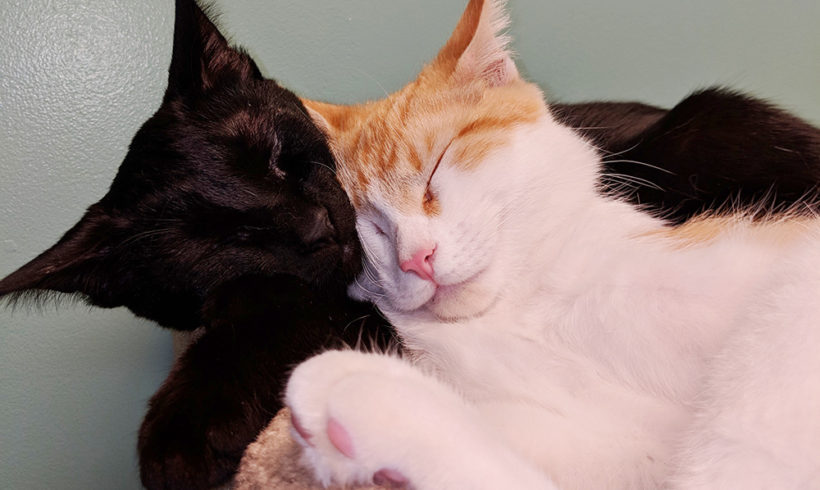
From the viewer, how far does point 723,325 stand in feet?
2.29

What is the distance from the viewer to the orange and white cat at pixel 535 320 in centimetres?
55

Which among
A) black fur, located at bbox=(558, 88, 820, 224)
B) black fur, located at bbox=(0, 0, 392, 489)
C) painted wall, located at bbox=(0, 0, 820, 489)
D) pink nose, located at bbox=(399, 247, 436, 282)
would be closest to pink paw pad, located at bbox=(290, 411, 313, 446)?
black fur, located at bbox=(0, 0, 392, 489)

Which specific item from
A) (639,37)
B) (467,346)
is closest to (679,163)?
(467,346)

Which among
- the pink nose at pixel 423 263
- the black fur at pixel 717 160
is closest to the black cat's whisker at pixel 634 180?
the black fur at pixel 717 160

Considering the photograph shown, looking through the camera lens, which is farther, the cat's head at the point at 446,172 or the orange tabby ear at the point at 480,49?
the orange tabby ear at the point at 480,49

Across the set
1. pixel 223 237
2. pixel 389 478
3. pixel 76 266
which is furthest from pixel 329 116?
pixel 389 478

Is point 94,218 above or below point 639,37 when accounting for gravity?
below

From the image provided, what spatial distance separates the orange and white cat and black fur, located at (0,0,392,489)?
89 mm

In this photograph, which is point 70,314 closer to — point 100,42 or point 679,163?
point 100,42

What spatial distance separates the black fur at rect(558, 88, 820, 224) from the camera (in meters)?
0.95

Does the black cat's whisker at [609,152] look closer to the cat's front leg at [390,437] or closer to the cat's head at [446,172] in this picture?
the cat's head at [446,172]

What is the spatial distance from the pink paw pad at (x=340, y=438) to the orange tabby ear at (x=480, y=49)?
0.68m

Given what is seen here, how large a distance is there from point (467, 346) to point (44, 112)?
1218 mm

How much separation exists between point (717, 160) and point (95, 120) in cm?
139
